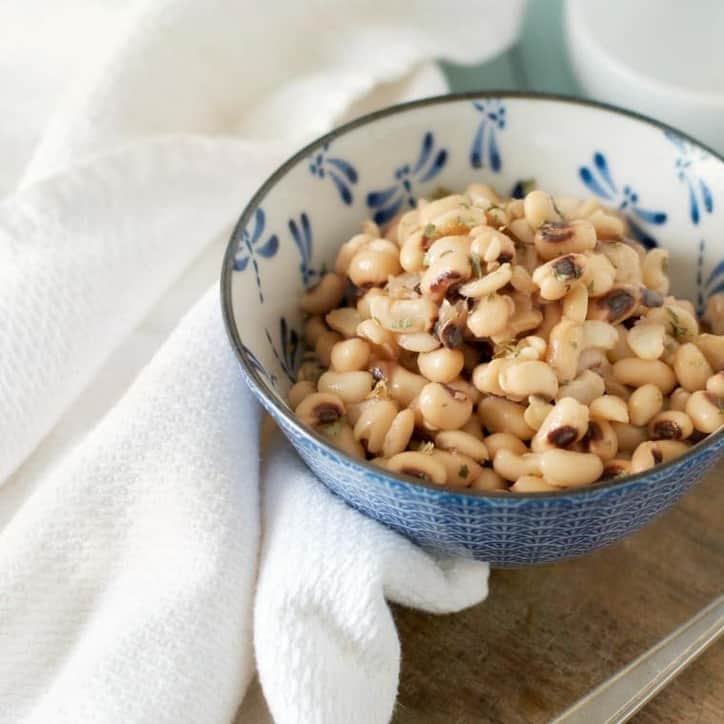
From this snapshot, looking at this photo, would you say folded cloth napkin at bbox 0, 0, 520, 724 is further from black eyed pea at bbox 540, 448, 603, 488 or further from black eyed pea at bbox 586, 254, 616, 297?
black eyed pea at bbox 586, 254, 616, 297

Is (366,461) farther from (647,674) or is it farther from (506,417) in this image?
(647,674)

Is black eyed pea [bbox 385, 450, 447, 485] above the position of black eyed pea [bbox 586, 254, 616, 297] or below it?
below

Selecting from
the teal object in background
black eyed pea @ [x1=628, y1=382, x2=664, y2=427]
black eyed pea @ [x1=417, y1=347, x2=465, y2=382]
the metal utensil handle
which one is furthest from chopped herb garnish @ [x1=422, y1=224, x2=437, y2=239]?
the teal object in background

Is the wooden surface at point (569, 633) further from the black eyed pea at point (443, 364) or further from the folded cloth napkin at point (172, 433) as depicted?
the black eyed pea at point (443, 364)

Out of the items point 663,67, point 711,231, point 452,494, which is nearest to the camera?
point 452,494

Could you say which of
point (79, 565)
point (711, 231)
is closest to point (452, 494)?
point (79, 565)

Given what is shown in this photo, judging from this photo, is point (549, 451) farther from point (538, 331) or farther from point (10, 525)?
point (10, 525)

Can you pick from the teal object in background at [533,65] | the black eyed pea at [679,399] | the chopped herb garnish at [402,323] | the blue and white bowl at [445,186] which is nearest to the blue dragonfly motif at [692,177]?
the blue and white bowl at [445,186]
